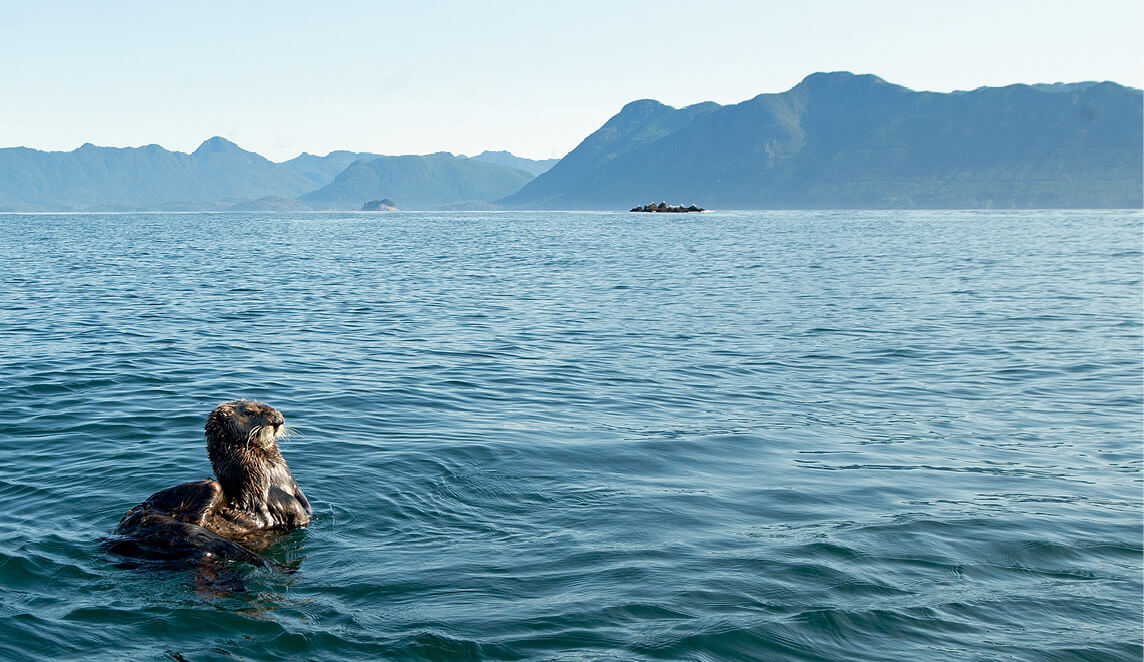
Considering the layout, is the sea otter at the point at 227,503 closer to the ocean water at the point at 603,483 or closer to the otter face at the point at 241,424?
the otter face at the point at 241,424

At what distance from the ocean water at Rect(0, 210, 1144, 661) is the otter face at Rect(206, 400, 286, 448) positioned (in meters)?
1.08

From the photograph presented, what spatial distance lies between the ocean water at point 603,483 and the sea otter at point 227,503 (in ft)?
0.83

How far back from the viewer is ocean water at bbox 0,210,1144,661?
22.4 feet

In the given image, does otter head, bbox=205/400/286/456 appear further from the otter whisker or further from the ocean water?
the ocean water

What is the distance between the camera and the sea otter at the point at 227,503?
777 centimetres

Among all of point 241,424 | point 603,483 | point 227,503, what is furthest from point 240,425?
point 603,483

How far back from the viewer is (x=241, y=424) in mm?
8375

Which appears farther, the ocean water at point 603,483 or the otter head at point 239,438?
the otter head at point 239,438

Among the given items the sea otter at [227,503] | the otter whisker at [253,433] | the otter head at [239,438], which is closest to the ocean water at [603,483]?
the sea otter at [227,503]

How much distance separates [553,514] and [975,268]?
40.6 m

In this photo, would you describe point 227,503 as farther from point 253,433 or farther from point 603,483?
point 603,483

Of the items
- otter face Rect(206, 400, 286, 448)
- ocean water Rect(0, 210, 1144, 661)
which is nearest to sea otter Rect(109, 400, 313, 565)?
otter face Rect(206, 400, 286, 448)

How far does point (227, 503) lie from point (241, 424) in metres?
0.80

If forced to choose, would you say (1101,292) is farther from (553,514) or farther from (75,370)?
(75,370)
